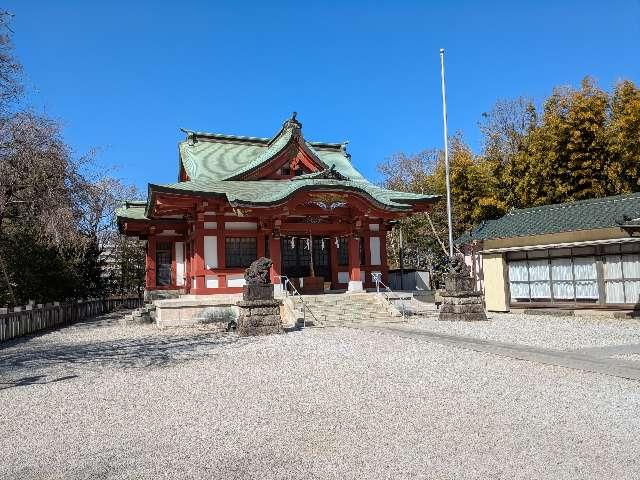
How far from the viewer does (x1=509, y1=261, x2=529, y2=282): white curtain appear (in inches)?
771

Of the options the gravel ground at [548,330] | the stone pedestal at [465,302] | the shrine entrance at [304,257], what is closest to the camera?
the gravel ground at [548,330]

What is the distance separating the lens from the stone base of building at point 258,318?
13.9 meters

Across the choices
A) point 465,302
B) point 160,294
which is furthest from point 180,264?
point 465,302

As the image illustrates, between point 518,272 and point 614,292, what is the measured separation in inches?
144

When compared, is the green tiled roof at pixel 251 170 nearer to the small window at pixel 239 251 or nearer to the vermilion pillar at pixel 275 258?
the vermilion pillar at pixel 275 258

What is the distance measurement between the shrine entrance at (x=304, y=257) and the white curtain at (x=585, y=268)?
980 centimetres

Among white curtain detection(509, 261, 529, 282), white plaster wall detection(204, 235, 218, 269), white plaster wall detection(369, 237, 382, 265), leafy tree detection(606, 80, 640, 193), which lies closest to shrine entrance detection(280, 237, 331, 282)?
white plaster wall detection(369, 237, 382, 265)

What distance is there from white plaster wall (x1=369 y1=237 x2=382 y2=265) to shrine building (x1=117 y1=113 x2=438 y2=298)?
0.15ft

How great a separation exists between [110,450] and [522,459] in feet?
13.2

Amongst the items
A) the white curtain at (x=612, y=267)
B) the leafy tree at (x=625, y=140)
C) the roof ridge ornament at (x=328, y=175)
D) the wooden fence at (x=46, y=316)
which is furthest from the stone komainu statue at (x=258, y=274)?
the leafy tree at (x=625, y=140)

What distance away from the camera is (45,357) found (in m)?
11.7

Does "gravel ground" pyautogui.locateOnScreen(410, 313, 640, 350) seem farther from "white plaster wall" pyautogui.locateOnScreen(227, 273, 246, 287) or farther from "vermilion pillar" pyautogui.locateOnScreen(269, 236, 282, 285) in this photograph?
"white plaster wall" pyautogui.locateOnScreen(227, 273, 246, 287)

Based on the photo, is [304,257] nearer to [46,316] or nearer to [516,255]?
[516,255]

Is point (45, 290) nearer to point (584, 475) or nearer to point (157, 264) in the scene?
point (157, 264)
